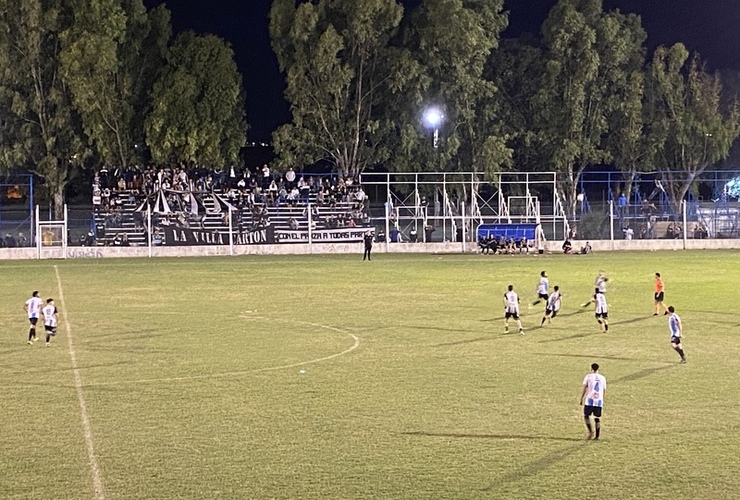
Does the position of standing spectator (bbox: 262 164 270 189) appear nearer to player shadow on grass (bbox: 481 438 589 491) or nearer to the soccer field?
A: the soccer field

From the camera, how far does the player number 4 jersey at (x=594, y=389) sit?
44.6 feet

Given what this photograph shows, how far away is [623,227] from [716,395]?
56.1 metres

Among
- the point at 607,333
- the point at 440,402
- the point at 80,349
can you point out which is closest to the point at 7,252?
the point at 80,349

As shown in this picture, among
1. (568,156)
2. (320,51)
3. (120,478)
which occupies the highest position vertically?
(320,51)

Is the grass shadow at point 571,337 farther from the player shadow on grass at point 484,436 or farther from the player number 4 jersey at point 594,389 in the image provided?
the player number 4 jersey at point 594,389

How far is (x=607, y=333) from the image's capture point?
2600 cm

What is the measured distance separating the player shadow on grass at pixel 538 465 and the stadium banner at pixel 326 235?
174ft

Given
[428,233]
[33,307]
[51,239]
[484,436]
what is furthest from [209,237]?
[484,436]

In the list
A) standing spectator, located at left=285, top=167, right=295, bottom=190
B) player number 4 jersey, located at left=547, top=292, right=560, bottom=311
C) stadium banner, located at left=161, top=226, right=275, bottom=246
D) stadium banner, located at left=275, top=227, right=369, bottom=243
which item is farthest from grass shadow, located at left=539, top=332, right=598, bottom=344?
standing spectator, located at left=285, top=167, right=295, bottom=190

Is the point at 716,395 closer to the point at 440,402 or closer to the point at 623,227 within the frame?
the point at 440,402

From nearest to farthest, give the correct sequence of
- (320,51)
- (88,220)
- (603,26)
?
(88,220)
(320,51)
(603,26)

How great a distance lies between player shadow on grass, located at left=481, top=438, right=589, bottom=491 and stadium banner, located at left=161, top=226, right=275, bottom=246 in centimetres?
5282

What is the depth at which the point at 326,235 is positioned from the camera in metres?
66.9

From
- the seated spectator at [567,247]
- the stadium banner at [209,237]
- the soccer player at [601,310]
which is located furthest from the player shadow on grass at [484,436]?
the stadium banner at [209,237]
